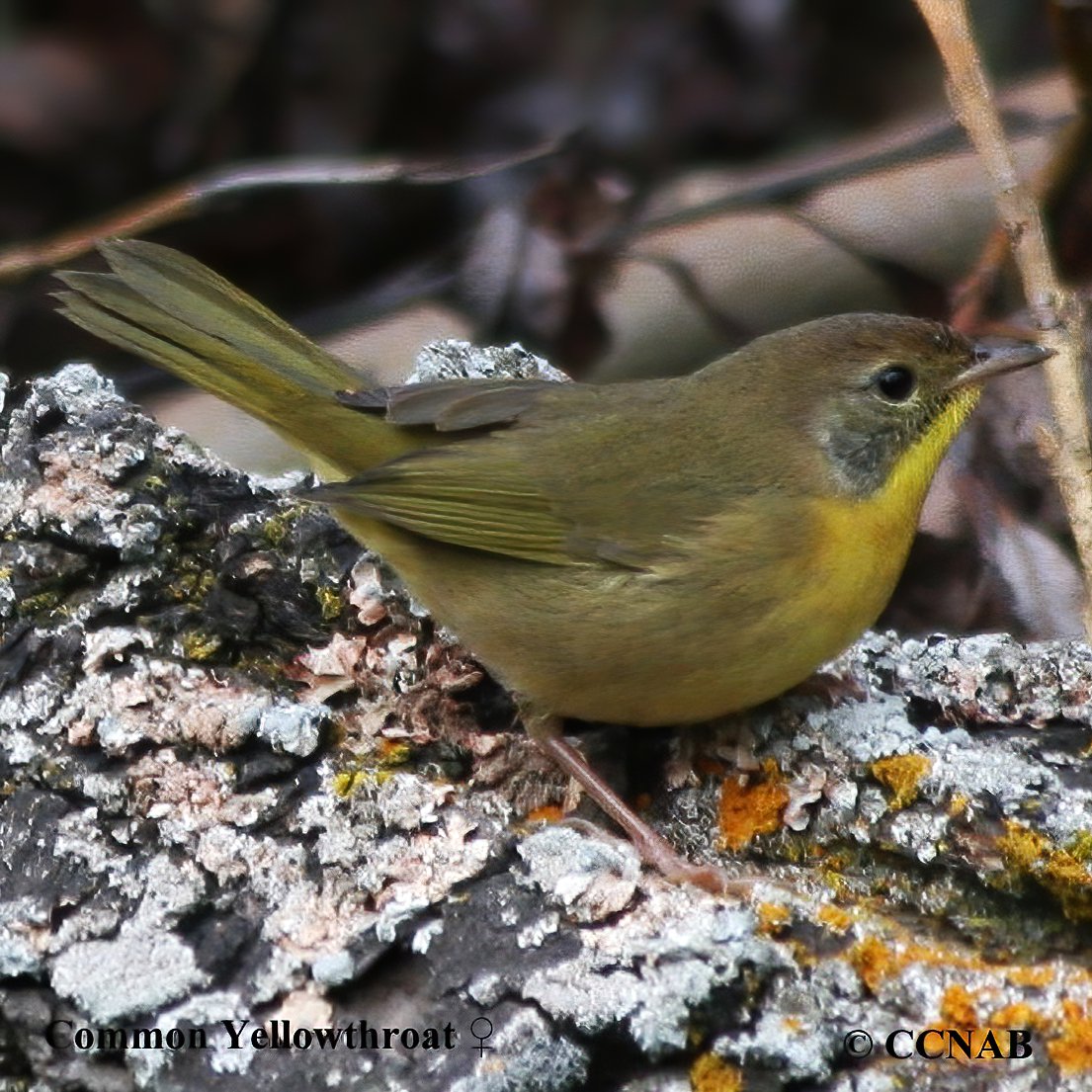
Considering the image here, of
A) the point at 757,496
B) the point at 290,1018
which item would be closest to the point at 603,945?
the point at 290,1018

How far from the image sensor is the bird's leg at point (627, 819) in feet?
8.68

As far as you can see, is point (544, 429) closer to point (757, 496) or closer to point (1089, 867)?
point (757, 496)

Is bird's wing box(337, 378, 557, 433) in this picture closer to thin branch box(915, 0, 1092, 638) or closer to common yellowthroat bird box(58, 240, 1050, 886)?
common yellowthroat bird box(58, 240, 1050, 886)

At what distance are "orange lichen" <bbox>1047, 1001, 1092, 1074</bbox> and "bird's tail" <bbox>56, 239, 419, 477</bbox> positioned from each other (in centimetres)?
177

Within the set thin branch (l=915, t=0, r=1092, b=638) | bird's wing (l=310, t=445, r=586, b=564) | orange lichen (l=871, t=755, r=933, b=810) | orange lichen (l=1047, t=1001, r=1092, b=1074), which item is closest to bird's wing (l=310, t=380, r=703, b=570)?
bird's wing (l=310, t=445, r=586, b=564)

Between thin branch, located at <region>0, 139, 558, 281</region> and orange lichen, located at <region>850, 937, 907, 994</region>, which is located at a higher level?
thin branch, located at <region>0, 139, 558, 281</region>

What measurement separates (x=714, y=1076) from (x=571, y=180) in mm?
3905

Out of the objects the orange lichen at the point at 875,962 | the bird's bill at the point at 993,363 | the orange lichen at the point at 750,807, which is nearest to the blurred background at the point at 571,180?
the bird's bill at the point at 993,363

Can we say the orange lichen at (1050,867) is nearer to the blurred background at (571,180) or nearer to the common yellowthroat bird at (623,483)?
the common yellowthroat bird at (623,483)

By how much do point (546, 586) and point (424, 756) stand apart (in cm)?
48

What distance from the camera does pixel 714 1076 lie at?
7.61 ft

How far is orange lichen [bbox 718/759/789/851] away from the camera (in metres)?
2.86

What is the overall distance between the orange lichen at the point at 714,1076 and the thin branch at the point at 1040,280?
1.26 m

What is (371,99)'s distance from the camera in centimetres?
656
